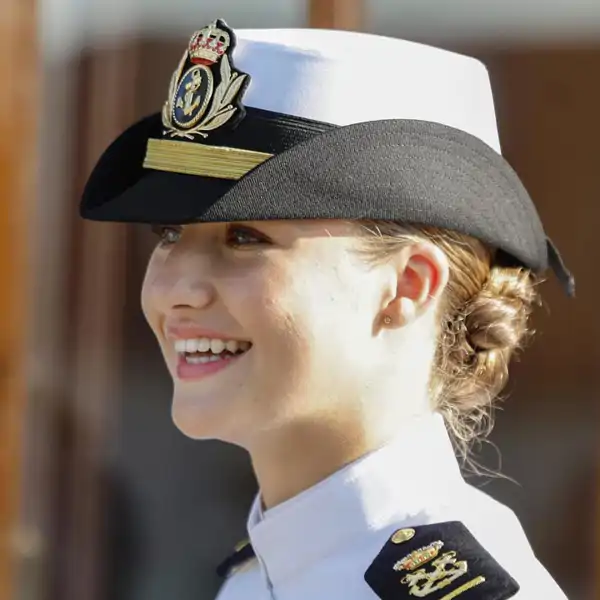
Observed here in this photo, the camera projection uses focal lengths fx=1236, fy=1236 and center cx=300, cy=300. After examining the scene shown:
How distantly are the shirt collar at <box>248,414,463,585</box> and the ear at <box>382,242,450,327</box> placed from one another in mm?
128

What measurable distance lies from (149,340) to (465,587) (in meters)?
1.70

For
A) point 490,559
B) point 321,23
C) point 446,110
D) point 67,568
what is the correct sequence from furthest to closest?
point 67,568 < point 321,23 < point 446,110 < point 490,559

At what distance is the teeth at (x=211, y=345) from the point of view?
1.34m

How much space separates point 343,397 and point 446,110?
0.34 m

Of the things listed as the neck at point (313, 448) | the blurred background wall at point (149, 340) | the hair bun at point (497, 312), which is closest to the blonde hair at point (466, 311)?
the hair bun at point (497, 312)

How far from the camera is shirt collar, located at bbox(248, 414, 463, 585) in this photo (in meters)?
1.35

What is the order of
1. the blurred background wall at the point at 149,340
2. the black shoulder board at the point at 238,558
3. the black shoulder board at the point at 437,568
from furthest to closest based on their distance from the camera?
the blurred background wall at the point at 149,340, the black shoulder board at the point at 238,558, the black shoulder board at the point at 437,568

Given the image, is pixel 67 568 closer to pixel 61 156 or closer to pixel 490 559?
pixel 61 156

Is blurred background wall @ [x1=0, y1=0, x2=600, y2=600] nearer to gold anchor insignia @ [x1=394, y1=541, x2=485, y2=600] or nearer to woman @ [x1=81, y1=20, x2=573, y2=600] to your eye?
woman @ [x1=81, y1=20, x2=573, y2=600]

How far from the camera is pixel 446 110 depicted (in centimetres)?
139

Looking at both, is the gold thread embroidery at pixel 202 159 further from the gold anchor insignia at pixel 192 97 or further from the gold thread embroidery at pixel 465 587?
the gold thread embroidery at pixel 465 587

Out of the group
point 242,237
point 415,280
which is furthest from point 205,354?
point 415,280

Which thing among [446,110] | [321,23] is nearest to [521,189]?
[446,110]

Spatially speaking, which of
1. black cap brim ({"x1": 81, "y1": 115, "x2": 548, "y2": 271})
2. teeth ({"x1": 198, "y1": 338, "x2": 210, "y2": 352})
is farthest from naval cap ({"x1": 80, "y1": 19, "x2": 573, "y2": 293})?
teeth ({"x1": 198, "y1": 338, "x2": 210, "y2": 352})
